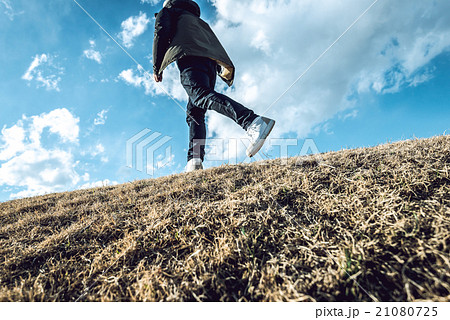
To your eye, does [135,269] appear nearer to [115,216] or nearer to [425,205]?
[115,216]

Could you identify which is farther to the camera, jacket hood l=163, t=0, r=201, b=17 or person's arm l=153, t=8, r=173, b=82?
jacket hood l=163, t=0, r=201, b=17

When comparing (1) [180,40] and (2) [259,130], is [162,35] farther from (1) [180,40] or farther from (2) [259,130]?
(2) [259,130]

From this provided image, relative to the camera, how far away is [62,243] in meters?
1.84

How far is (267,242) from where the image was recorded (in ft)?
4.66

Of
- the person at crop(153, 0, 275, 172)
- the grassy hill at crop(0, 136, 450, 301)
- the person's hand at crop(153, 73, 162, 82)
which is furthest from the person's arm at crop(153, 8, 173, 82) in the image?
the grassy hill at crop(0, 136, 450, 301)

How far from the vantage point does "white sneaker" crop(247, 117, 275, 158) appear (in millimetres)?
2654

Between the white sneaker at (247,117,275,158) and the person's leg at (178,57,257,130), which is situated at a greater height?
the person's leg at (178,57,257,130)

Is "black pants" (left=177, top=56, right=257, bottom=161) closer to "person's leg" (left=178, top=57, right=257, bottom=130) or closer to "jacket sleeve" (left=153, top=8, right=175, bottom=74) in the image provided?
"person's leg" (left=178, top=57, right=257, bottom=130)

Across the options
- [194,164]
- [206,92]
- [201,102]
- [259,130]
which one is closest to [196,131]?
Answer: [194,164]

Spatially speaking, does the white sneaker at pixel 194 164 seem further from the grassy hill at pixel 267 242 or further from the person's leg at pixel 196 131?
the grassy hill at pixel 267 242

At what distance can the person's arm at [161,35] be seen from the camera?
134 inches
